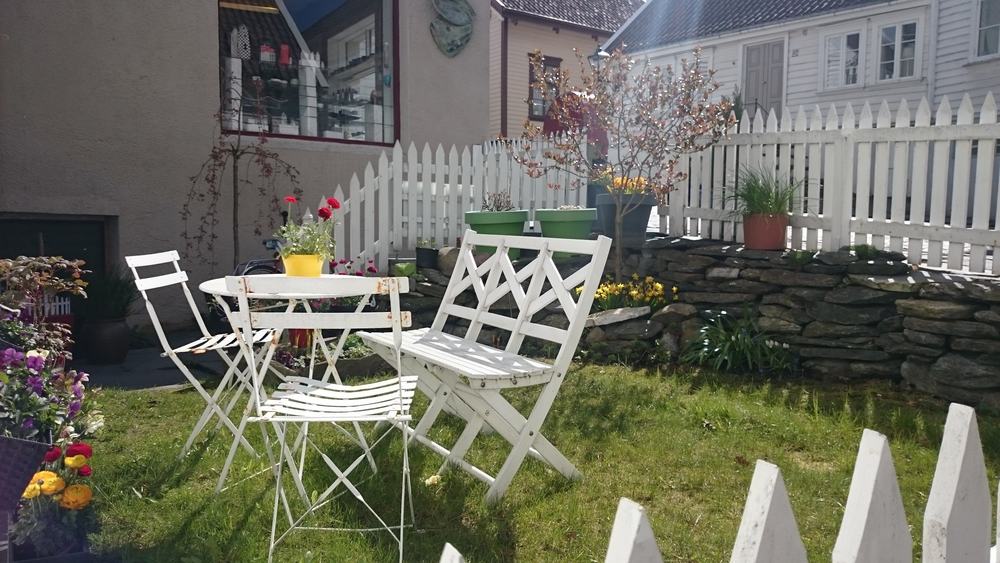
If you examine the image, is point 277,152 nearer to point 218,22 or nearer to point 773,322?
point 218,22

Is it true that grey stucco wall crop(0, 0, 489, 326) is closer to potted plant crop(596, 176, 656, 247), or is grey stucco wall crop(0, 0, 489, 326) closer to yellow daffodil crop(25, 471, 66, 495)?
potted plant crop(596, 176, 656, 247)

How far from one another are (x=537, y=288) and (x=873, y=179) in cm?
348

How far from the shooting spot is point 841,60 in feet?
47.8

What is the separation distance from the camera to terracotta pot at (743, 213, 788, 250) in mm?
5840

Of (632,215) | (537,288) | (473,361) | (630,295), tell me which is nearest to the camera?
(473,361)

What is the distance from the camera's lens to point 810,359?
212 inches

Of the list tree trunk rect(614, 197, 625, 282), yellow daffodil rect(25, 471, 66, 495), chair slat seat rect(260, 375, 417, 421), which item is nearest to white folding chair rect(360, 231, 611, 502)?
chair slat seat rect(260, 375, 417, 421)

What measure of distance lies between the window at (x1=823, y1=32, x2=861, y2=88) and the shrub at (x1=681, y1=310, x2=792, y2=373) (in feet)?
35.2

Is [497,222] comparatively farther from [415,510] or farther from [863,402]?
[415,510]

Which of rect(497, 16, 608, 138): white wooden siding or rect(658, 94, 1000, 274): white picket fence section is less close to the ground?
rect(497, 16, 608, 138): white wooden siding

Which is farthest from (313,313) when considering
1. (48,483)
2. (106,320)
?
(106,320)

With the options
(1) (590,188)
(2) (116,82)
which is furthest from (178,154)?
(1) (590,188)

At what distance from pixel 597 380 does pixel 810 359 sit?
1.48 meters

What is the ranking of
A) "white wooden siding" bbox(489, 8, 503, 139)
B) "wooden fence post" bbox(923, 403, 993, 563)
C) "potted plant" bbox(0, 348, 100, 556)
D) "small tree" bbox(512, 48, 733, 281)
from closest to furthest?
1. "wooden fence post" bbox(923, 403, 993, 563)
2. "potted plant" bbox(0, 348, 100, 556)
3. "small tree" bbox(512, 48, 733, 281)
4. "white wooden siding" bbox(489, 8, 503, 139)
